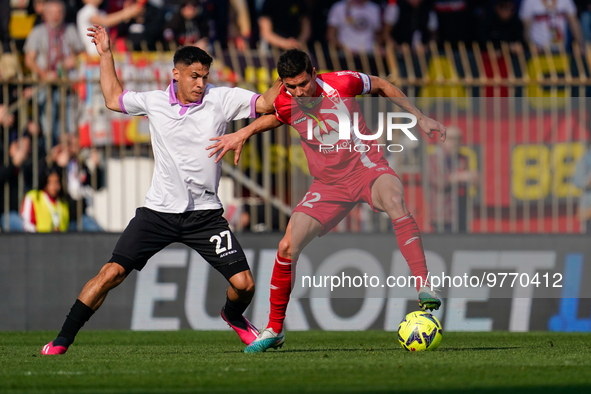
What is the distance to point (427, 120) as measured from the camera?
714 cm

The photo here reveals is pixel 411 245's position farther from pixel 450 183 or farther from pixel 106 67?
pixel 450 183

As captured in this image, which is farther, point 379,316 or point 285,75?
point 379,316

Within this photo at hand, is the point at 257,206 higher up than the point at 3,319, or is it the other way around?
the point at 257,206

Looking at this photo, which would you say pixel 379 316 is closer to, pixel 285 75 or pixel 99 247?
pixel 99 247

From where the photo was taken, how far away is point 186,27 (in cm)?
1298

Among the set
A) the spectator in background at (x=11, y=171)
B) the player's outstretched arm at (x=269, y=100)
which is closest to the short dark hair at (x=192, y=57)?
the player's outstretched arm at (x=269, y=100)

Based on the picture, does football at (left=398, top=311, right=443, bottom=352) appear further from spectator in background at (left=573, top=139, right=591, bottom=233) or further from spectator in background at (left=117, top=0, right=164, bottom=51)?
spectator in background at (left=117, top=0, right=164, bottom=51)

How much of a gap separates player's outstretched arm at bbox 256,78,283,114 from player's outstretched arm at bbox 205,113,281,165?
0.14m

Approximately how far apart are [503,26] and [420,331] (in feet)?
26.2

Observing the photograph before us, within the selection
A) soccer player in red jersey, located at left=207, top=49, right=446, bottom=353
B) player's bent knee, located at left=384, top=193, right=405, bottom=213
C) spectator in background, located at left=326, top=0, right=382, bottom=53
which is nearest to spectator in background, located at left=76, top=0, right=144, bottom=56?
spectator in background, located at left=326, top=0, right=382, bottom=53

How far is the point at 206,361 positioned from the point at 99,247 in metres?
4.55

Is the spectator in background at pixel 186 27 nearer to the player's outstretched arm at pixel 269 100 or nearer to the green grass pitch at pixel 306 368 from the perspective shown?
the green grass pitch at pixel 306 368

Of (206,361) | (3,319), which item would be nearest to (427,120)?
(206,361)

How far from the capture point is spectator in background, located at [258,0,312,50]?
13.6 m
